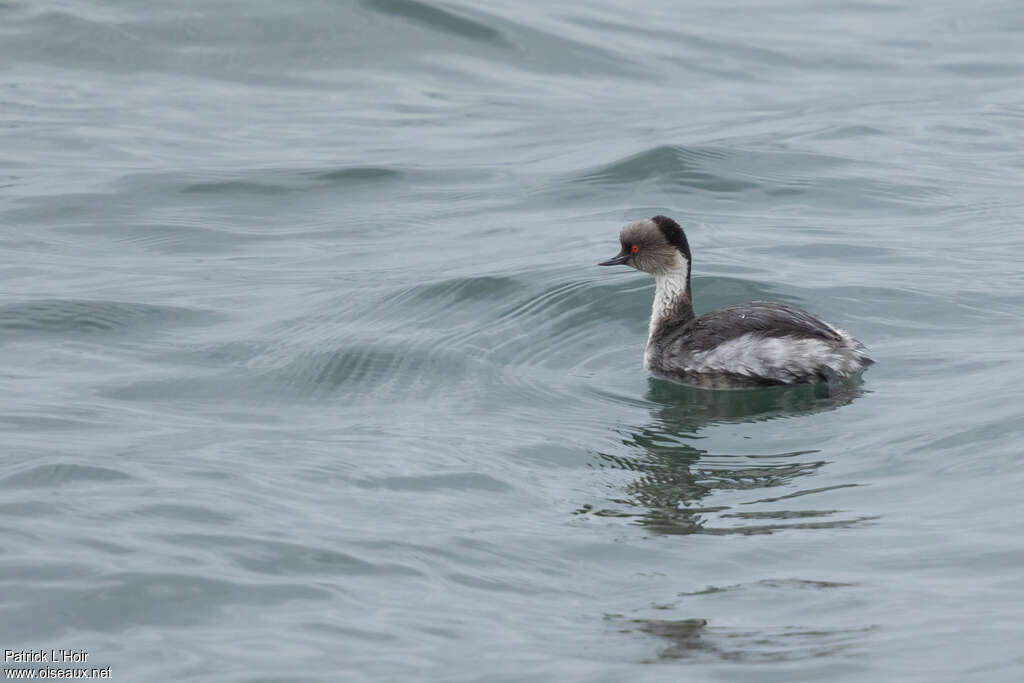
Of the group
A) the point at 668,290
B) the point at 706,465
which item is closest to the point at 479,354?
the point at 668,290

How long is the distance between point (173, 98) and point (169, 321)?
26.5 feet

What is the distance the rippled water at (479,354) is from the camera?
6.56 metres

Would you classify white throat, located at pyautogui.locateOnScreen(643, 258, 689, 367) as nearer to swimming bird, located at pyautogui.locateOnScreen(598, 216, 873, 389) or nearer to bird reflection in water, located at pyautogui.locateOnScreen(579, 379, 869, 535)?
swimming bird, located at pyautogui.locateOnScreen(598, 216, 873, 389)

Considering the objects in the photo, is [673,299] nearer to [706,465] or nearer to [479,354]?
[479,354]

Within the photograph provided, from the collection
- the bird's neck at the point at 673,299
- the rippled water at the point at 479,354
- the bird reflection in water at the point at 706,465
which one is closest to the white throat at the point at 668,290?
the bird's neck at the point at 673,299

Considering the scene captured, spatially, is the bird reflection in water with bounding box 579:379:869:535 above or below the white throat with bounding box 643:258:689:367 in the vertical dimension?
below

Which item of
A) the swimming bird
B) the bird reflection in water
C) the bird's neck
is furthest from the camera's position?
the bird's neck

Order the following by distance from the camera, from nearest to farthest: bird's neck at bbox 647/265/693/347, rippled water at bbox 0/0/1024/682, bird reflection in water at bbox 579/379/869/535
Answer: rippled water at bbox 0/0/1024/682 → bird reflection in water at bbox 579/379/869/535 → bird's neck at bbox 647/265/693/347

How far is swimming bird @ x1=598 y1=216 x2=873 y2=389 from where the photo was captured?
32.1ft

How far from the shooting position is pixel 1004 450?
8.44m

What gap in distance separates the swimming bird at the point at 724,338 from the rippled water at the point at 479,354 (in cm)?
16

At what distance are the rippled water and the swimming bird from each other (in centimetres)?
16

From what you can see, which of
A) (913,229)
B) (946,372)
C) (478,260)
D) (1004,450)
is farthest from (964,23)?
(1004,450)

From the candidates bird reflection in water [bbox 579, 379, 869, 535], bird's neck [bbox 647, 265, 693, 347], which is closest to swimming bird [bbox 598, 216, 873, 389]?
bird's neck [bbox 647, 265, 693, 347]
